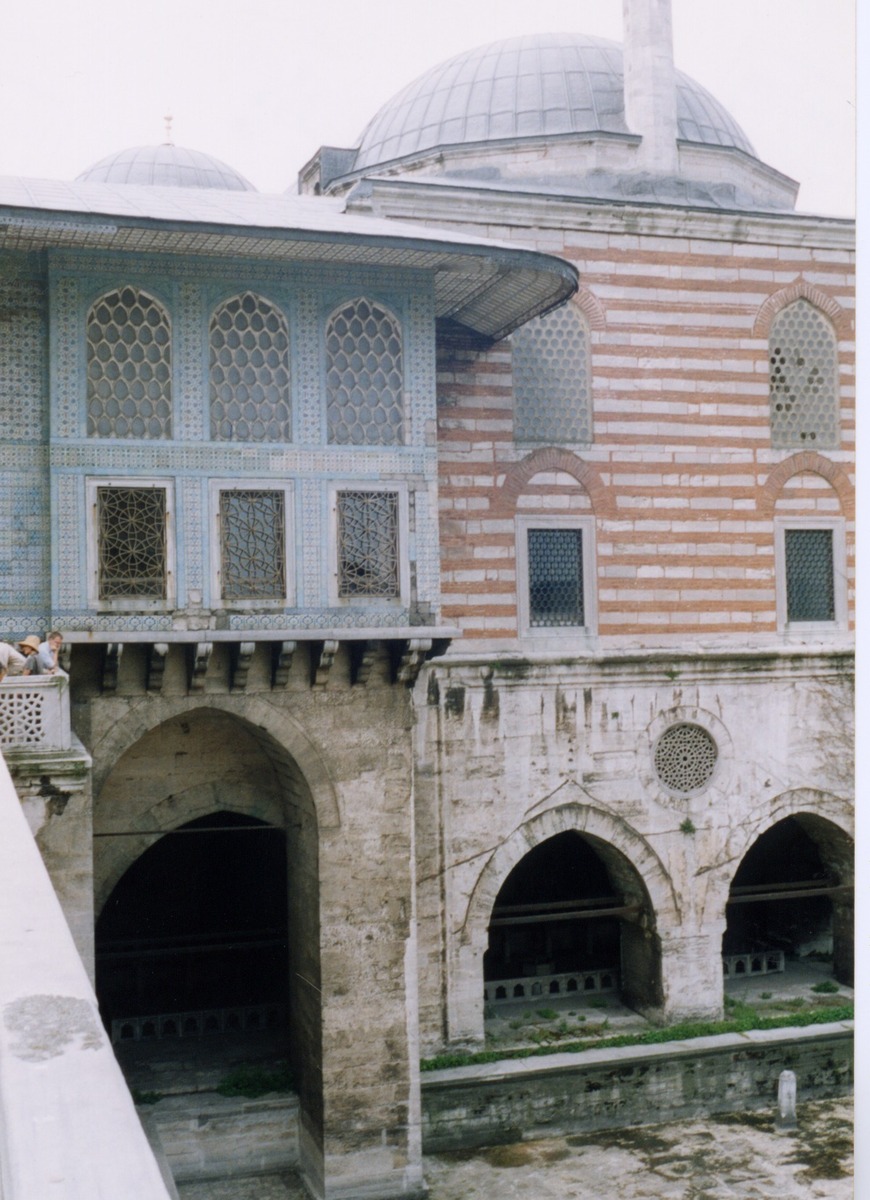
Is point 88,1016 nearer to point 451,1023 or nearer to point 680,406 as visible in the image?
point 451,1023

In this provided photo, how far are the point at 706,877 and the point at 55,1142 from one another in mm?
13389

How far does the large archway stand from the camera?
496 inches

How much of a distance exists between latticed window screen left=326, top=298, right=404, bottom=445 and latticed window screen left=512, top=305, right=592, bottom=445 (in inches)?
109

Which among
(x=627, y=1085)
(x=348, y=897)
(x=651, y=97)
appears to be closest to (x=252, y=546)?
(x=348, y=897)

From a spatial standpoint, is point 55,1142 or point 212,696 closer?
point 55,1142

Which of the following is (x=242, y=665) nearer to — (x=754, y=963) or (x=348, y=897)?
(x=348, y=897)

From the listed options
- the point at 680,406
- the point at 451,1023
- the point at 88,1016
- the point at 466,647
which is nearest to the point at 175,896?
the point at 451,1023

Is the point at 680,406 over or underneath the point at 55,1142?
over

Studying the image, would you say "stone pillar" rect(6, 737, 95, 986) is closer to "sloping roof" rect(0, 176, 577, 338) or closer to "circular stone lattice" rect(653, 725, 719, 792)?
"sloping roof" rect(0, 176, 577, 338)

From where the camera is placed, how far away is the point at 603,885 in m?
16.8

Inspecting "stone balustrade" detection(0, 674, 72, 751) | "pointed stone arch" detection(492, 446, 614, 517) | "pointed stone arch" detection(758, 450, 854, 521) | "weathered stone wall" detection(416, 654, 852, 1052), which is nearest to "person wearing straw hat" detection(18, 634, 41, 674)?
"stone balustrade" detection(0, 674, 72, 751)

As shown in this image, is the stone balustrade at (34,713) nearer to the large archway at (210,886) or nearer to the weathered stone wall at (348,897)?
the weathered stone wall at (348,897)

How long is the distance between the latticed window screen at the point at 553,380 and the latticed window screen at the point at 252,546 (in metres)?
3.85

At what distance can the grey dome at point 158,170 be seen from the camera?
72.7ft
